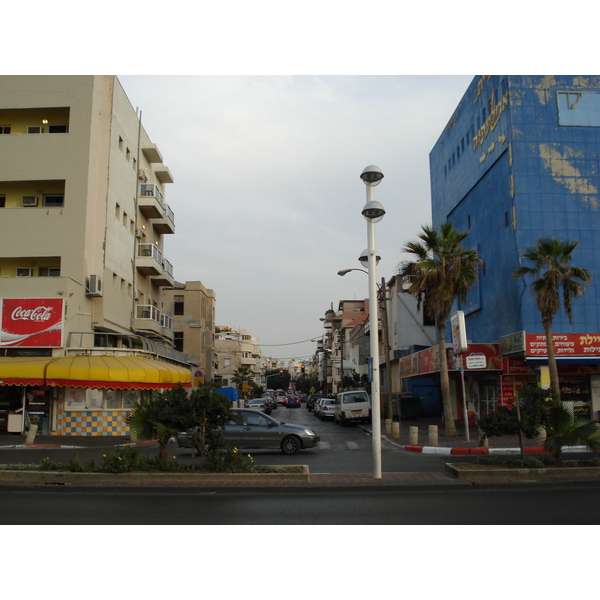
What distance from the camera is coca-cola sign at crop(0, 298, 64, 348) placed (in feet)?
81.7

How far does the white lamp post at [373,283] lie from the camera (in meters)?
12.4

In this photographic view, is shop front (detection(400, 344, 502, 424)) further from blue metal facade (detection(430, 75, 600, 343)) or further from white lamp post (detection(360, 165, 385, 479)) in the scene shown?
white lamp post (detection(360, 165, 385, 479))

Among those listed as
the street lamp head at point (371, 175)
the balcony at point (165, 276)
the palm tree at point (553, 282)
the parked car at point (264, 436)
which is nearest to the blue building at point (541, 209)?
the palm tree at point (553, 282)

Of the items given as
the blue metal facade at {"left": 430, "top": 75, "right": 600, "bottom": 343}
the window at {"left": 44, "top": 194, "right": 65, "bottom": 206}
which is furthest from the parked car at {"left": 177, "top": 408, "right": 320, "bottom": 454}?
the window at {"left": 44, "top": 194, "right": 65, "bottom": 206}

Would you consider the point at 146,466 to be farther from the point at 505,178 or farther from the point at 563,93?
the point at 563,93

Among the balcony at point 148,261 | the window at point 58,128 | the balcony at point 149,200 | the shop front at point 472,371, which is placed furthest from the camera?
the balcony at point 149,200

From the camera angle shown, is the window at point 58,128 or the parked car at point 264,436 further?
the window at point 58,128

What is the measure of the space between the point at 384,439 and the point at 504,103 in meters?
17.1

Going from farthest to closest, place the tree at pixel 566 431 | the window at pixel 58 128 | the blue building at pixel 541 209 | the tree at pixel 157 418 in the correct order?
the window at pixel 58 128, the blue building at pixel 541 209, the tree at pixel 157 418, the tree at pixel 566 431

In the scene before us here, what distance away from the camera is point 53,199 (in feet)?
94.0

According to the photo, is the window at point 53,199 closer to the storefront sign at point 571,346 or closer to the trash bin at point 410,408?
the storefront sign at point 571,346

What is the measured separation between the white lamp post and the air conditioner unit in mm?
17562

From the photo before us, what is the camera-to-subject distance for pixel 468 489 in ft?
37.2

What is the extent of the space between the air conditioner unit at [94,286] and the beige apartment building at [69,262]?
5 cm
